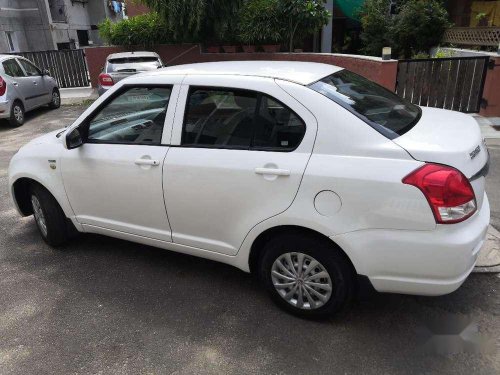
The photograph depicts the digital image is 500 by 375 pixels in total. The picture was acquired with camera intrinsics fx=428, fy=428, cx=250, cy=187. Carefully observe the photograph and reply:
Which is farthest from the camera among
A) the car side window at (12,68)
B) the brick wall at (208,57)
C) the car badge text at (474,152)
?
the brick wall at (208,57)

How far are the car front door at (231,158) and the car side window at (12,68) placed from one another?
882 centimetres

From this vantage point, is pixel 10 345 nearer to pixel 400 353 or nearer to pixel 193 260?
pixel 193 260

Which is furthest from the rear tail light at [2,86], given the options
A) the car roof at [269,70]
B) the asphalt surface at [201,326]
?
the car roof at [269,70]

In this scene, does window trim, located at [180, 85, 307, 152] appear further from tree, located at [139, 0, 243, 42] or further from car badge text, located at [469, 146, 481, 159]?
tree, located at [139, 0, 243, 42]

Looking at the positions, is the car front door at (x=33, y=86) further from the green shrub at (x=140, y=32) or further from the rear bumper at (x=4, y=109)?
the green shrub at (x=140, y=32)

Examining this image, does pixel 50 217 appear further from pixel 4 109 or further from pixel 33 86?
pixel 33 86

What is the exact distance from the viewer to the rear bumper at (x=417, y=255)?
2.31m

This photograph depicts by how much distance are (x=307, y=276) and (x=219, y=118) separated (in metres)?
1.22

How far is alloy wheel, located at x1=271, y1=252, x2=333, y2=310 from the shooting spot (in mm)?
2721

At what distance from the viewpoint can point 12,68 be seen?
10.2 meters

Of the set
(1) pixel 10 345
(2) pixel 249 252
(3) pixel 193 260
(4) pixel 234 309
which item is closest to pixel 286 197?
(2) pixel 249 252

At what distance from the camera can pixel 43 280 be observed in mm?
3572

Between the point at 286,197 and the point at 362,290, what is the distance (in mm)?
729

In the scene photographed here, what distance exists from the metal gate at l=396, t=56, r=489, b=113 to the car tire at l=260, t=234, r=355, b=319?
7.48m
